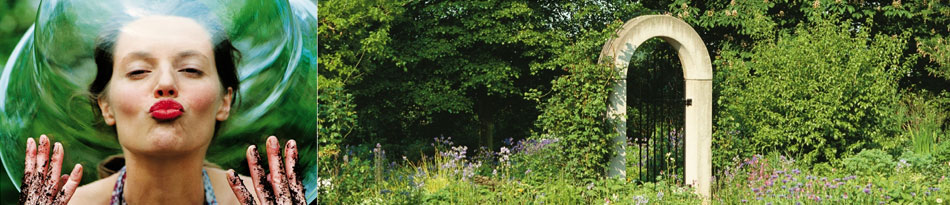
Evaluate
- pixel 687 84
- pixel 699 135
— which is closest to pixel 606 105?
pixel 687 84

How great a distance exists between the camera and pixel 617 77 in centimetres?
698

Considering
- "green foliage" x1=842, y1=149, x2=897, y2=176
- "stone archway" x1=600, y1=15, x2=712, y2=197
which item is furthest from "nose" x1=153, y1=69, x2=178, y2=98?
"green foliage" x1=842, y1=149, x2=897, y2=176

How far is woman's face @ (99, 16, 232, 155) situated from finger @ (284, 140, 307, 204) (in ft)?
1.99

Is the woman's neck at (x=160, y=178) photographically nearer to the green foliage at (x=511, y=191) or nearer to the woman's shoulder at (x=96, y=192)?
the woman's shoulder at (x=96, y=192)

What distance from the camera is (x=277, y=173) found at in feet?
14.7

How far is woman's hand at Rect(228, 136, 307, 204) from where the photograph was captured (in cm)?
430

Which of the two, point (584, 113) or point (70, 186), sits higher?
point (584, 113)

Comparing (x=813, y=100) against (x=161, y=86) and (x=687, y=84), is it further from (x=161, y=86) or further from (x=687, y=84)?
(x=161, y=86)

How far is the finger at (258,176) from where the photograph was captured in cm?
435

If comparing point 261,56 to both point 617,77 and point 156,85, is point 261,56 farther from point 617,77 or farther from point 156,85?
point 617,77

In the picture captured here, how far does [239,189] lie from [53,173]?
0.91 metres

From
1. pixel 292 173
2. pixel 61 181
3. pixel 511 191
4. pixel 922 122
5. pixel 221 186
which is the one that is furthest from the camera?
pixel 922 122

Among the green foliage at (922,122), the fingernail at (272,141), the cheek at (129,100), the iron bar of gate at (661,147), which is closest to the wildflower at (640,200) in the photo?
the iron bar of gate at (661,147)

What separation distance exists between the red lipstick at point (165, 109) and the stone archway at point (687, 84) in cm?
409
